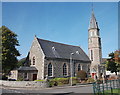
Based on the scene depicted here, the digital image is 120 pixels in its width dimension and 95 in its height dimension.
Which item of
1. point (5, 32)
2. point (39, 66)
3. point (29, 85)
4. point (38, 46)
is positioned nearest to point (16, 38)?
point (5, 32)

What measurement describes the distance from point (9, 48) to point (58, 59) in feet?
37.9

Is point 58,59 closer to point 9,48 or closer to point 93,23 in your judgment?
point 9,48

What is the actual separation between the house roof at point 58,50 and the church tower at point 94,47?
2294 mm

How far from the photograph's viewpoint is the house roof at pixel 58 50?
34.1m

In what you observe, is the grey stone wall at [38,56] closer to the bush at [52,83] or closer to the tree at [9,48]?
the tree at [9,48]

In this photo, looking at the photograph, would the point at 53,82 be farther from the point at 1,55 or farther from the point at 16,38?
the point at 16,38

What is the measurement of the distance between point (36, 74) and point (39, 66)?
2032 millimetres

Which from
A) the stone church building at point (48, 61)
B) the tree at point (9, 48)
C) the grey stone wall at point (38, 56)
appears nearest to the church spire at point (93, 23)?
the stone church building at point (48, 61)

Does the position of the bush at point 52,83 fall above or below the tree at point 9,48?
below

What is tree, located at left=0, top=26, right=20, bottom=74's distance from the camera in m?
29.0

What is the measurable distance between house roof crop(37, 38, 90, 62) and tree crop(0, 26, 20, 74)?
611cm

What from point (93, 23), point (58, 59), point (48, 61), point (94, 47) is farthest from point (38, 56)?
point (93, 23)

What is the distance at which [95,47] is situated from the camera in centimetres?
4341

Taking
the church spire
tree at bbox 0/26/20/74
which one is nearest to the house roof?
tree at bbox 0/26/20/74
